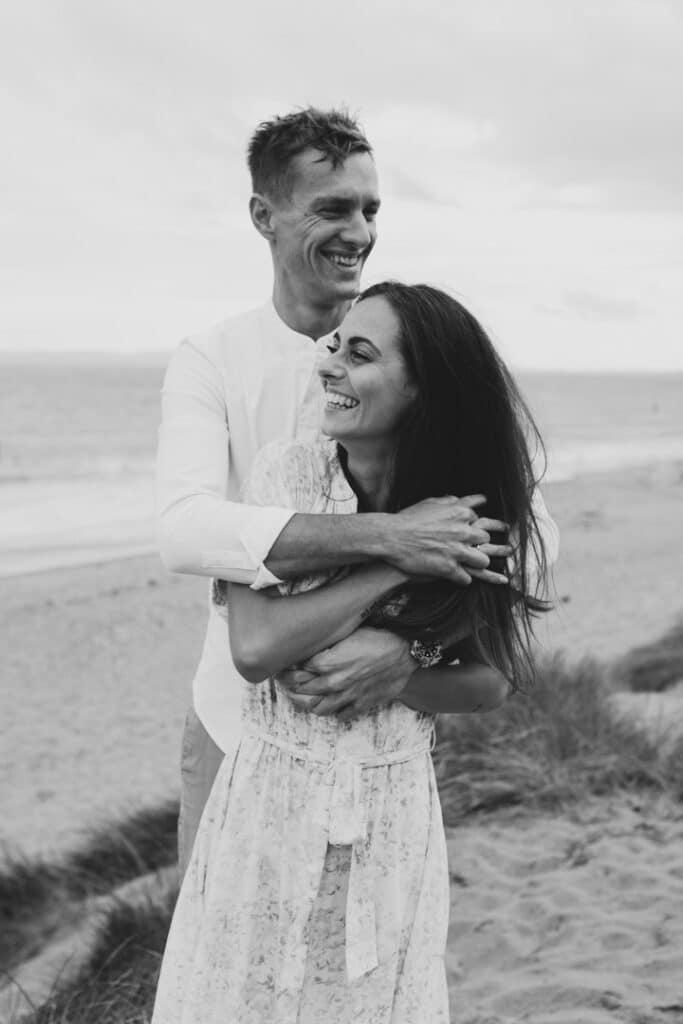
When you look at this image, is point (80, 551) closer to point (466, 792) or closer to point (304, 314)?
point (466, 792)

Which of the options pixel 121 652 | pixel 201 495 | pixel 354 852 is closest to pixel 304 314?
pixel 201 495

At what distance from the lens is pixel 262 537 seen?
2.17 metres

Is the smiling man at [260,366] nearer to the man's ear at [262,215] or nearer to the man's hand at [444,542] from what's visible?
the man's ear at [262,215]

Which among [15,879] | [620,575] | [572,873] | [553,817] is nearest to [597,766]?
[553,817]

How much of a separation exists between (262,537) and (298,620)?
0.17 metres

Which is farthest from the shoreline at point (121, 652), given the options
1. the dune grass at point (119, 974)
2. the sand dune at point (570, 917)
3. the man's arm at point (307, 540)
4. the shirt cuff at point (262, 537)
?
the shirt cuff at point (262, 537)

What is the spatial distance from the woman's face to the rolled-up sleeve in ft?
0.73

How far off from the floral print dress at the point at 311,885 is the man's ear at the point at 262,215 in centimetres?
118

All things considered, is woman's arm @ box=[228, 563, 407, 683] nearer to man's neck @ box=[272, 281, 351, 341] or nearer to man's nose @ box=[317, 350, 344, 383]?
man's nose @ box=[317, 350, 344, 383]

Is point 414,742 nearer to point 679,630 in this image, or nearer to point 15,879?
point 15,879

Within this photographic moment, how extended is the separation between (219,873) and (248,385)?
1204 mm

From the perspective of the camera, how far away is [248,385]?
2.84 metres

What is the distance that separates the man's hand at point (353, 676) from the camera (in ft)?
6.99

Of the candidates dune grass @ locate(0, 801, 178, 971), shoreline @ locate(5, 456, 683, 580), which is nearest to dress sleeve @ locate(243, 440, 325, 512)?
dune grass @ locate(0, 801, 178, 971)
